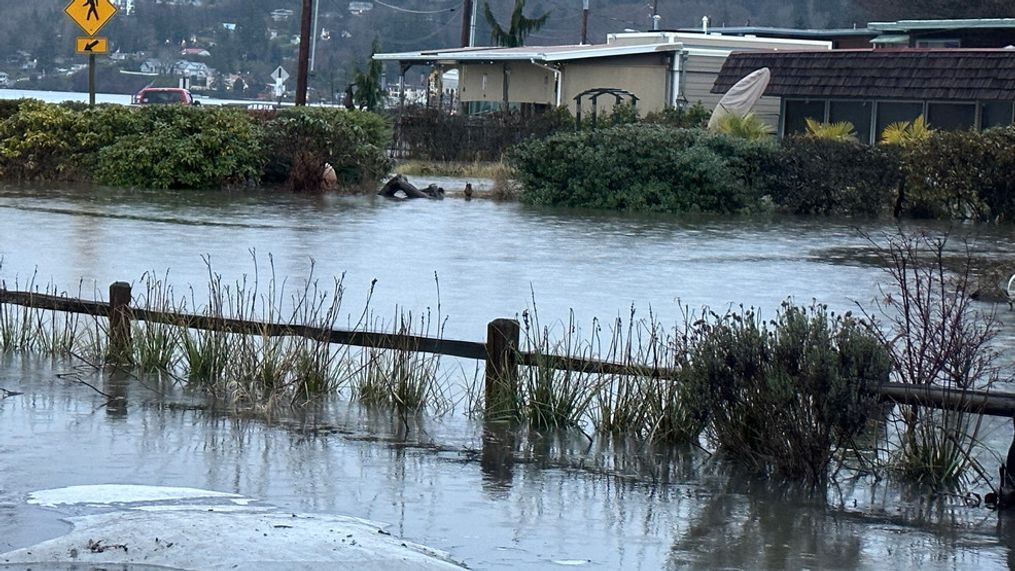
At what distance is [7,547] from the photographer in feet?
22.3

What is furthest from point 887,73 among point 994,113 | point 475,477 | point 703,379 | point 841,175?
point 475,477

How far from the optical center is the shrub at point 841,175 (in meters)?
28.6

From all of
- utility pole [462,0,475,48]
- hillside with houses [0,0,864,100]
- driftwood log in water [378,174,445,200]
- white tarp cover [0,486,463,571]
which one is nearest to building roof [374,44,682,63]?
utility pole [462,0,475,48]

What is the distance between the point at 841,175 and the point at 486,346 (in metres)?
20.0

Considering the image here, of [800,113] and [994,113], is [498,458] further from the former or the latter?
[800,113]

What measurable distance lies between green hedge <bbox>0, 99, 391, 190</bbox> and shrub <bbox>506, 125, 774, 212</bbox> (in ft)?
13.9

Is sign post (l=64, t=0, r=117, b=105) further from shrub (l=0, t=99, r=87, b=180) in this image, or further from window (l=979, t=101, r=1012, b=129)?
window (l=979, t=101, r=1012, b=129)

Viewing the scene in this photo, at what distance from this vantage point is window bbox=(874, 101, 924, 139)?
35312 mm

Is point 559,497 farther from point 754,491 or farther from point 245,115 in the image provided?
point 245,115

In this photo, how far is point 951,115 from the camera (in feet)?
114

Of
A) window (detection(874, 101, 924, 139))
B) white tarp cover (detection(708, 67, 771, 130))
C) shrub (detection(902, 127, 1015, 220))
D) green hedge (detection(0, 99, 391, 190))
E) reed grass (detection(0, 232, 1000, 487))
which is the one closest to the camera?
reed grass (detection(0, 232, 1000, 487))

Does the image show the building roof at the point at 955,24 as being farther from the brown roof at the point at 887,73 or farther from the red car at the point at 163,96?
the red car at the point at 163,96

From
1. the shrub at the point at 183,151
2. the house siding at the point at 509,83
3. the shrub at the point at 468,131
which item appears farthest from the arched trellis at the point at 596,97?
the shrub at the point at 183,151

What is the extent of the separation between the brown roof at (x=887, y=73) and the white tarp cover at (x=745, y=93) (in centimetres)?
58
